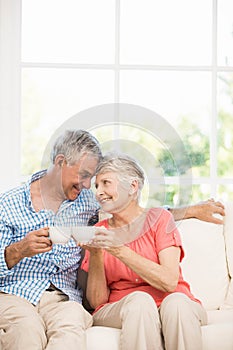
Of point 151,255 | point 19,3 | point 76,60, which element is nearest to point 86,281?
point 151,255

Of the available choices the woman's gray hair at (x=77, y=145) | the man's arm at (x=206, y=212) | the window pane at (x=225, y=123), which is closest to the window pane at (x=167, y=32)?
the window pane at (x=225, y=123)

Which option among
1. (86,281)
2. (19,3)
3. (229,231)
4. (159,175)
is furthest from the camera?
(19,3)

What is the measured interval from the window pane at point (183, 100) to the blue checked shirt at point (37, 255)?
124 centimetres

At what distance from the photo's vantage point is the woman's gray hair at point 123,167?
2449 millimetres

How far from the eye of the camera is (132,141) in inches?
101

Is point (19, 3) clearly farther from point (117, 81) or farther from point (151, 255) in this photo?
point (151, 255)

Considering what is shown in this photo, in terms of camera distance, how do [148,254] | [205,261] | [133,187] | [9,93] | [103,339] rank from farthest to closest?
[9,93]
[205,261]
[148,254]
[133,187]
[103,339]

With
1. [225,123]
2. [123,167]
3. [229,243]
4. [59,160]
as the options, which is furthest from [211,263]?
[225,123]

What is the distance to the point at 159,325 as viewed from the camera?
7.87ft

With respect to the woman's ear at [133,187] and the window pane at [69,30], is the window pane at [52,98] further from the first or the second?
the woman's ear at [133,187]

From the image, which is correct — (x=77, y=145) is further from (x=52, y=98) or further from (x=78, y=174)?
(x=52, y=98)

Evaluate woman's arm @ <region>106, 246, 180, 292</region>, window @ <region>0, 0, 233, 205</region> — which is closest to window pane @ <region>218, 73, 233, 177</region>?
window @ <region>0, 0, 233, 205</region>

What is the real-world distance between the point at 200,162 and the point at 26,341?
178 centimetres

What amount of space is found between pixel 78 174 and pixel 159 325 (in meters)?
0.63
